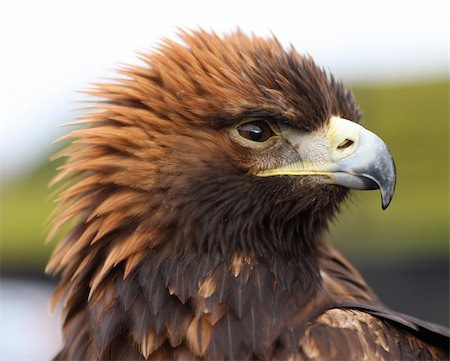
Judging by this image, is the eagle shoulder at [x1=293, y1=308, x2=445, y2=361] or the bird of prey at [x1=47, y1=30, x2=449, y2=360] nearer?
the eagle shoulder at [x1=293, y1=308, x2=445, y2=361]

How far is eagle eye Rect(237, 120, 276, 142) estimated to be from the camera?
119 inches

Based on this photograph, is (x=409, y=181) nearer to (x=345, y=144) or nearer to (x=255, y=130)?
(x=345, y=144)

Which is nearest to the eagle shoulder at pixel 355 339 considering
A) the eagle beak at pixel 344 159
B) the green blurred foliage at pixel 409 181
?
the eagle beak at pixel 344 159

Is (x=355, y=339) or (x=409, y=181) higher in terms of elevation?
(x=355, y=339)

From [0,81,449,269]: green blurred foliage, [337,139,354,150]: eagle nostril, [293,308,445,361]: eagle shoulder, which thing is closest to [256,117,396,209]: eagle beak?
[337,139,354,150]: eagle nostril

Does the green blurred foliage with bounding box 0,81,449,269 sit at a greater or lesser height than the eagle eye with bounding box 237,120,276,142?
lesser

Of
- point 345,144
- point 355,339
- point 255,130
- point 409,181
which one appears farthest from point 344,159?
point 409,181

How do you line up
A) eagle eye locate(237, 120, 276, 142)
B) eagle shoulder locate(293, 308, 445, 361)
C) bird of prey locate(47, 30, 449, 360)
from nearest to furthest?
eagle shoulder locate(293, 308, 445, 361), bird of prey locate(47, 30, 449, 360), eagle eye locate(237, 120, 276, 142)

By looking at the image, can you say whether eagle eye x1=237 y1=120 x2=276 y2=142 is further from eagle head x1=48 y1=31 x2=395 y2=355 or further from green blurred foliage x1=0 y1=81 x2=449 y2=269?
green blurred foliage x1=0 y1=81 x2=449 y2=269

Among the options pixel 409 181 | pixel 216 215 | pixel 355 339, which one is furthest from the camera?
pixel 409 181

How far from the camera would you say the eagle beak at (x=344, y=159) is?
298 centimetres

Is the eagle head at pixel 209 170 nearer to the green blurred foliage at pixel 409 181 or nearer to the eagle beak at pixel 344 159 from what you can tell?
the eagle beak at pixel 344 159

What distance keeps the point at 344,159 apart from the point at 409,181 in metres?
7.27

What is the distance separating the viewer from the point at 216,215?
3.00 m
